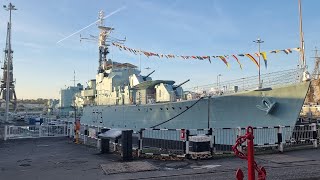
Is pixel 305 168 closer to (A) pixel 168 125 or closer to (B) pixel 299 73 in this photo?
(B) pixel 299 73

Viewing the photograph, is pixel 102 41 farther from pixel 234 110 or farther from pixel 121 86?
pixel 234 110

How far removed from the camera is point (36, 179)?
8.27m

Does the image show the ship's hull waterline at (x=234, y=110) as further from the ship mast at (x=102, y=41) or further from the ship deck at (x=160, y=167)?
the ship mast at (x=102, y=41)

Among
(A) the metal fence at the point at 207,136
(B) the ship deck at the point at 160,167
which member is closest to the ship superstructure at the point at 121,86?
(A) the metal fence at the point at 207,136

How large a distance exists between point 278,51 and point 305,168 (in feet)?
34.9

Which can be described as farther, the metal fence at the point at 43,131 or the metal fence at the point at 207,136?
the metal fence at the point at 43,131

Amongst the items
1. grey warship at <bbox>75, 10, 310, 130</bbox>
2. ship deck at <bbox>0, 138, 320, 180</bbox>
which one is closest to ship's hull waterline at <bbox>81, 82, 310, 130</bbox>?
grey warship at <bbox>75, 10, 310, 130</bbox>

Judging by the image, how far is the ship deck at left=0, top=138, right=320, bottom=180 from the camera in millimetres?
8336

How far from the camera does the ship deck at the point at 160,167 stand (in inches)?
Answer: 328

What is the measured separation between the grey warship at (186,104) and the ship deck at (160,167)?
6193 mm

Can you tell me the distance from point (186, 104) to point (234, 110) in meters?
3.70

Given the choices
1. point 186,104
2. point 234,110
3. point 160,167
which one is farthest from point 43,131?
point 160,167

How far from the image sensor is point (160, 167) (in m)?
9.59

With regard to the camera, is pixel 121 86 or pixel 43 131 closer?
pixel 43 131
